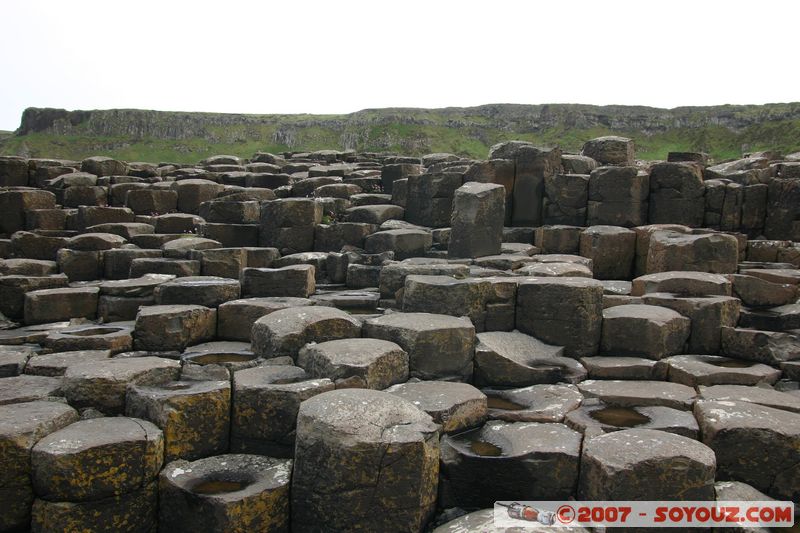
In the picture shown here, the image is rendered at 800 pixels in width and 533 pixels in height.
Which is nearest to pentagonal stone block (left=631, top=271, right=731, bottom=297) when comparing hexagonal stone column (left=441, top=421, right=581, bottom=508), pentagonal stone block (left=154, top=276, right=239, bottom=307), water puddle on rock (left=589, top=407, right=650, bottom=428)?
water puddle on rock (left=589, top=407, right=650, bottom=428)

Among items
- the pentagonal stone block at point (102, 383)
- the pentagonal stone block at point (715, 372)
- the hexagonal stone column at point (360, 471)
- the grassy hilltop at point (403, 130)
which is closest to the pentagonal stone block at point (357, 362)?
the hexagonal stone column at point (360, 471)

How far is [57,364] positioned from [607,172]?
10615mm

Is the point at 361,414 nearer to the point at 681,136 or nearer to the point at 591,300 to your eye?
the point at 591,300

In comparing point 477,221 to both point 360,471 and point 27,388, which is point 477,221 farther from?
point 27,388

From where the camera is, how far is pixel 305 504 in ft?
16.0

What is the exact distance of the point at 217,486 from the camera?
4.96 metres

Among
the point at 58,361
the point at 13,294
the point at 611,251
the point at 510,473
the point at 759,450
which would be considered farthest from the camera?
the point at 611,251

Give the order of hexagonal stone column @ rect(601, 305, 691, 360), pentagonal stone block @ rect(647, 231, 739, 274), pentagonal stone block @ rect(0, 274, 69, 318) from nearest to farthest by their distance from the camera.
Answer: hexagonal stone column @ rect(601, 305, 691, 360) → pentagonal stone block @ rect(0, 274, 69, 318) → pentagonal stone block @ rect(647, 231, 739, 274)

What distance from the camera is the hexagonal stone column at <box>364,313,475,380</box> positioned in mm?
6762

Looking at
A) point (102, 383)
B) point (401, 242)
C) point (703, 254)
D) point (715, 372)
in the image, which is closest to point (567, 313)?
point (715, 372)

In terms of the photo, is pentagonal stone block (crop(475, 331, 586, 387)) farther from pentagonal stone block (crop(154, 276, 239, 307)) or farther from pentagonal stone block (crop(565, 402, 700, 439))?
pentagonal stone block (crop(154, 276, 239, 307))

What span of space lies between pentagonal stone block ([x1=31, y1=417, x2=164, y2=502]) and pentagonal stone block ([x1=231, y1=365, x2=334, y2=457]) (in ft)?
2.66

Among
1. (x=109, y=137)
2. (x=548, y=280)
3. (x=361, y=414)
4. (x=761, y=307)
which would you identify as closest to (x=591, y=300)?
(x=548, y=280)

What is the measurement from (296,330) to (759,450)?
15.8ft
